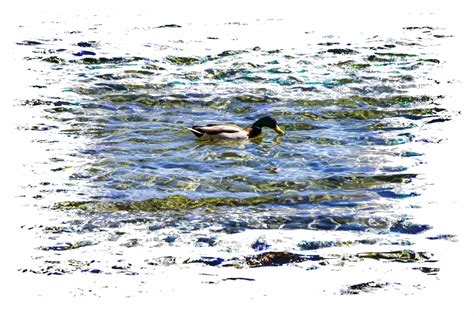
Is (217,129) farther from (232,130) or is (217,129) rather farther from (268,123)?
(268,123)

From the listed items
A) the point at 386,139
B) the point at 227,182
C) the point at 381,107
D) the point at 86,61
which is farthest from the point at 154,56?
the point at 227,182

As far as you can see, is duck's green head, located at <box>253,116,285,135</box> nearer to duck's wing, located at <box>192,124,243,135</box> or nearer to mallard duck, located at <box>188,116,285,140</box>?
mallard duck, located at <box>188,116,285,140</box>

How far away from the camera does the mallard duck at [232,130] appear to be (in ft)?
48.0

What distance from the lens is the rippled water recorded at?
8203mm

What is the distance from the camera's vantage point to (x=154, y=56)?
854 inches

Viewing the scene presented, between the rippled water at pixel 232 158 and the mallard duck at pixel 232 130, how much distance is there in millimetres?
268

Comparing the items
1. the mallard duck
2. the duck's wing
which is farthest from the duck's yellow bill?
the duck's wing

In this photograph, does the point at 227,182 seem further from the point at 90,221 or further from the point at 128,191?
the point at 90,221

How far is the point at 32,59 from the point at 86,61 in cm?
146

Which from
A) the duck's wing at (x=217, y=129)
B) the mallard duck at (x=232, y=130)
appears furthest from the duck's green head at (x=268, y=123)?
the duck's wing at (x=217, y=129)

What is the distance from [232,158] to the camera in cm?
1330

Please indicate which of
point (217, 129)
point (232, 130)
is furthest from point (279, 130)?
point (217, 129)

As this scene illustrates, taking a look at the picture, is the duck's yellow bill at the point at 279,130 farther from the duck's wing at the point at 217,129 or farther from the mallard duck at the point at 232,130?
the duck's wing at the point at 217,129

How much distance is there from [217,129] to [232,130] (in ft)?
1.11
